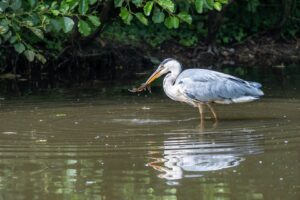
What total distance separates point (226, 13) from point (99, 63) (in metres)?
5.46

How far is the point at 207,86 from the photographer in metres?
11.7

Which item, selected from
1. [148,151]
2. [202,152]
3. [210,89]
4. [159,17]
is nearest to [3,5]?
[159,17]

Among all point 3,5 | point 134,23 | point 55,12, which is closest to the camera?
point 55,12

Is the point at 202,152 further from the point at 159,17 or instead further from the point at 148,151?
the point at 159,17

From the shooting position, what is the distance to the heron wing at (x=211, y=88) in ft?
38.4

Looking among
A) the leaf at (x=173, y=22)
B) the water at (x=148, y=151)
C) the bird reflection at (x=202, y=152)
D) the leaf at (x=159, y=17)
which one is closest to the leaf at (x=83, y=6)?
the leaf at (x=159, y=17)

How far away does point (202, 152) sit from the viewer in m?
8.93

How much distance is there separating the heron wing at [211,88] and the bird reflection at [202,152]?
1.42 meters

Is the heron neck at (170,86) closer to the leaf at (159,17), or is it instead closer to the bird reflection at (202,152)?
the leaf at (159,17)

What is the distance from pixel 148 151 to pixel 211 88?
9.32 feet

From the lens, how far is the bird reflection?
320 inches

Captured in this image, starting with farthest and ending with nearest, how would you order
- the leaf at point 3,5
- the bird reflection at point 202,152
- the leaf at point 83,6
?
1. the leaf at point 3,5
2. the leaf at point 83,6
3. the bird reflection at point 202,152

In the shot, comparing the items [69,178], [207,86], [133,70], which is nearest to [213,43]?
[133,70]

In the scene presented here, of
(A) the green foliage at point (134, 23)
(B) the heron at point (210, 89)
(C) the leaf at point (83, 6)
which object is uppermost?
(C) the leaf at point (83, 6)
